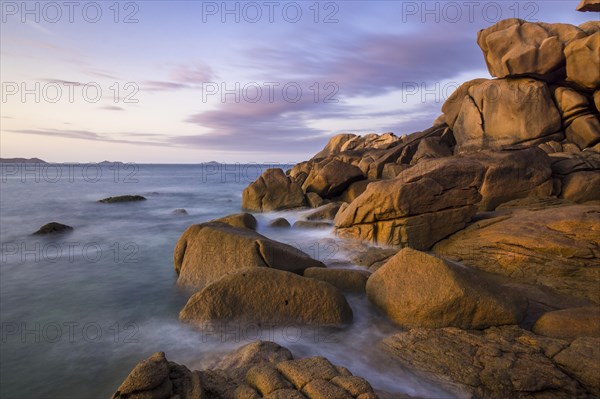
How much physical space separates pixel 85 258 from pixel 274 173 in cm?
1109

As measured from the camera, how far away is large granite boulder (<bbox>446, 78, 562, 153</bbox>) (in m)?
21.5

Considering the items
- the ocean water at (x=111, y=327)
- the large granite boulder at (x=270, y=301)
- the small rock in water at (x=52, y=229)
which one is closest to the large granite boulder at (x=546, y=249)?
the ocean water at (x=111, y=327)

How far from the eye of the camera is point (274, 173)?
21188mm

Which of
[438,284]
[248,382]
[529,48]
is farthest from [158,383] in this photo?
[529,48]

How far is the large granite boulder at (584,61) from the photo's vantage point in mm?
19938

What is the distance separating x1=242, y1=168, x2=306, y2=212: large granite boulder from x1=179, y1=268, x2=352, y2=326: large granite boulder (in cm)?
1364

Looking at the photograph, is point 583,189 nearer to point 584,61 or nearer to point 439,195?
point 439,195

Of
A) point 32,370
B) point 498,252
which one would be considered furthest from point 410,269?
point 32,370

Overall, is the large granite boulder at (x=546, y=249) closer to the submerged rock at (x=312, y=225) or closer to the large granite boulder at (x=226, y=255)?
the large granite boulder at (x=226, y=255)

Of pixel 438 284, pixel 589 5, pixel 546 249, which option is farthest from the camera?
pixel 589 5

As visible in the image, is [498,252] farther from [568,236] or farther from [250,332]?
[250,332]

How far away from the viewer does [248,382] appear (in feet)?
13.0

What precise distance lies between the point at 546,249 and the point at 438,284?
3940mm

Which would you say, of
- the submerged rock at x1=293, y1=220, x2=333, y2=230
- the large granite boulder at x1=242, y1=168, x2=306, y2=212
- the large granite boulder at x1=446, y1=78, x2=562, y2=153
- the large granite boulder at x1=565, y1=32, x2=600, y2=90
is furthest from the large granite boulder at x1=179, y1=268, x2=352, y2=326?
the large granite boulder at x1=565, y1=32, x2=600, y2=90
